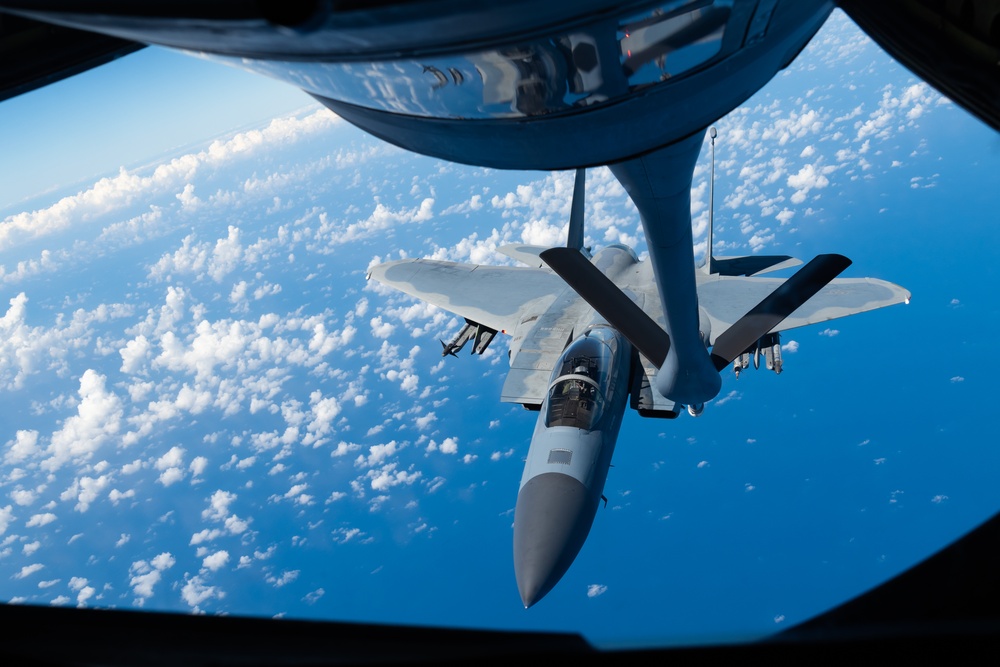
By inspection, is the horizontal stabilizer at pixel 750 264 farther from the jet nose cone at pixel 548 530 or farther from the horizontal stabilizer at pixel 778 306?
the jet nose cone at pixel 548 530

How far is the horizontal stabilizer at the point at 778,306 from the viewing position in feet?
25.0

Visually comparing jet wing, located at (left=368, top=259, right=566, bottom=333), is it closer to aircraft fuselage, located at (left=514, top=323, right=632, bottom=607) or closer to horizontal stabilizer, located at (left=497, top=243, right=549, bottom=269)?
horizontal stabilizer, located at (left=497, top=243, right=549, bottom=269)

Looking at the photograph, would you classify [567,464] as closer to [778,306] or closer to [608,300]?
[608,300]

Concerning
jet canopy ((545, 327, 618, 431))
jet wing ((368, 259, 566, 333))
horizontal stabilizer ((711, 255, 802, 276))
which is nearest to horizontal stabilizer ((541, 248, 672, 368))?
jet canopy ((545, 327, 618, 431))

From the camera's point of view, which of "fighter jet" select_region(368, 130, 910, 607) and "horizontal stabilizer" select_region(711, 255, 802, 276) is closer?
"fighter jet" select_region(368, 130, 910, 607)

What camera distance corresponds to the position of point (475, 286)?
16.1 meters

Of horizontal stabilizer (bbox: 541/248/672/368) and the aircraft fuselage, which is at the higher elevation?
horizontal stabilizer (bbox: 541/248/672/368)

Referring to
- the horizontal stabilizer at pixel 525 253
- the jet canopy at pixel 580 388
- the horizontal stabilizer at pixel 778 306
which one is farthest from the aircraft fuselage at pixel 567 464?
the horizontal stabilizer at pixel 525 253

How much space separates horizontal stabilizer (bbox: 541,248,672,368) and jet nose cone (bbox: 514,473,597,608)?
307 cm

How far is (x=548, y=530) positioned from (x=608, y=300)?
406 centimetres

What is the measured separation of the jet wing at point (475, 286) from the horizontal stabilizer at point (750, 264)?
12.9 ft

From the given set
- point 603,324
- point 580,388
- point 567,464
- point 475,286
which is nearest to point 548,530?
point 567,464

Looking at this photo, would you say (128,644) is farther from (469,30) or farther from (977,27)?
(977,27)

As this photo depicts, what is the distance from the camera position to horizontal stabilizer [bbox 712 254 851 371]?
299 inches
